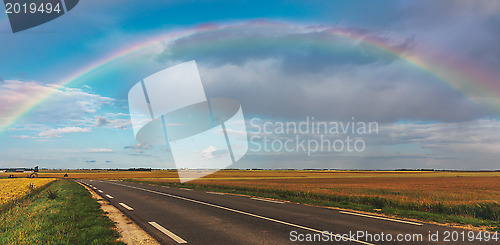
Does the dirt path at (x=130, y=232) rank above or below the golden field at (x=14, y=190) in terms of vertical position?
above

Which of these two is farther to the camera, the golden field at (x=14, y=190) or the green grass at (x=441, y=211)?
the golden field at (x=14, y=190)

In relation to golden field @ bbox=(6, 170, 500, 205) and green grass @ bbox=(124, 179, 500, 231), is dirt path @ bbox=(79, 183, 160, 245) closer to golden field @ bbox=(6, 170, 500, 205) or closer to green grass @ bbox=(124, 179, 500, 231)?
green grass @ bbox=(124, 179, 500, 231)

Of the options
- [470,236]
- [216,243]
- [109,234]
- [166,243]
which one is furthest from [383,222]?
[109,234]

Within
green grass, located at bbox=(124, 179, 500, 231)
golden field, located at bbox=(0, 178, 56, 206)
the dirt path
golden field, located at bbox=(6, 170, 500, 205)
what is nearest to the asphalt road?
the dirt path

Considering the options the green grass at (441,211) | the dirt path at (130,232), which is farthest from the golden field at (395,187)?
the dirt path at (130,232)

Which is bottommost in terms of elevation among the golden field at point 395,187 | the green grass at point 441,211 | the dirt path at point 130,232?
the golden field at point 395,187

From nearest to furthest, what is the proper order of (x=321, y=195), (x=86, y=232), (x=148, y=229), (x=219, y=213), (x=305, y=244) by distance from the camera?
(x=305, y=244)
(x=86, y=232)
(x=148, y=229)
(x=219, y=213)
(x=321, y=195)

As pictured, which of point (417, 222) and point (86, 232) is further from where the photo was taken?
point (417, 222)

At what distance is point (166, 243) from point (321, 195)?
16.9 metres

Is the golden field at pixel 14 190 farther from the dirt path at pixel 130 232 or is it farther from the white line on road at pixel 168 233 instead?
the white line on road at pixel 168 233

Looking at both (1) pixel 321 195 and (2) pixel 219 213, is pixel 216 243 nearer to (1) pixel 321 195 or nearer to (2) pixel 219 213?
(2) pixel 219 213

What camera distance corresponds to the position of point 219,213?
12.1 m

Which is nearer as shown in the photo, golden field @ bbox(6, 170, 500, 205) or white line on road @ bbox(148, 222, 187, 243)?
white line on road @ bbox(148, 222, 187, 243)

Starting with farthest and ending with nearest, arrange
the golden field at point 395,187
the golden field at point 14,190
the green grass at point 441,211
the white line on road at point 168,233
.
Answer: the golden field at point 395,187, the golden field at point 14,190, the green grass at point 441,211, the white line on road at point 168,233
